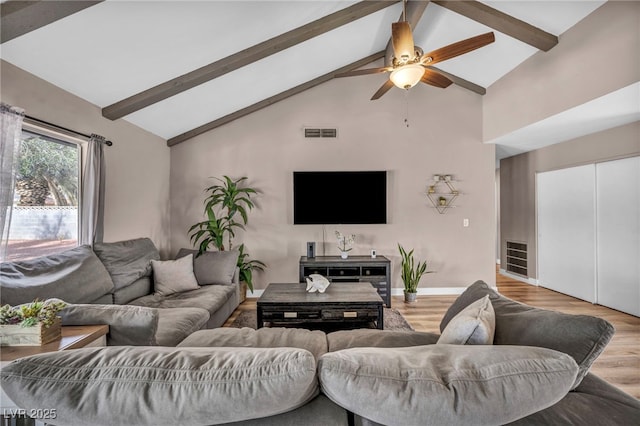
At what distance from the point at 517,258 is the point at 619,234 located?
76.5 inches

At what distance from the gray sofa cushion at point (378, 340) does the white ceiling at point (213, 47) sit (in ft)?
8.77

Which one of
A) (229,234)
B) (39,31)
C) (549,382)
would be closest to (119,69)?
(39,31)

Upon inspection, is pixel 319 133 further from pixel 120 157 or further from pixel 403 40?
pixel 120 157

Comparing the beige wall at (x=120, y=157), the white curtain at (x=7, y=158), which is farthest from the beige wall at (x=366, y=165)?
the white curtain at (x=7, y=158)

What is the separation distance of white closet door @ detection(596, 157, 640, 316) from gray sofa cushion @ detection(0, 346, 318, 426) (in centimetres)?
477

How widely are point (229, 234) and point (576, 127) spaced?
4928mm

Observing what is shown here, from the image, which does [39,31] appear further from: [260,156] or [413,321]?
[413,321]

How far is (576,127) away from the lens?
3814mm

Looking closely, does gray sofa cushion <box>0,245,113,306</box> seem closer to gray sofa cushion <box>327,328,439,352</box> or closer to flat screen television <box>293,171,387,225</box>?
gray sofa cushion <box>327,328,439,352</box>

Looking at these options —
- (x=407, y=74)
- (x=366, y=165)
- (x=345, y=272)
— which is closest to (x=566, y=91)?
(x=407, y=74)

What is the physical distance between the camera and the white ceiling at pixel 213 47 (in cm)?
220

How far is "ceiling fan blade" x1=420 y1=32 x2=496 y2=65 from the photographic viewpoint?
222 centimetres

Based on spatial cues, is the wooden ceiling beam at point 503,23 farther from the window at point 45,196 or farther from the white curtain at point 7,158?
the window at point 45,196

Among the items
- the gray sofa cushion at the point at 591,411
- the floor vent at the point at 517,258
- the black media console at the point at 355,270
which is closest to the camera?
the gray sofa cushion at the point at 591,411
